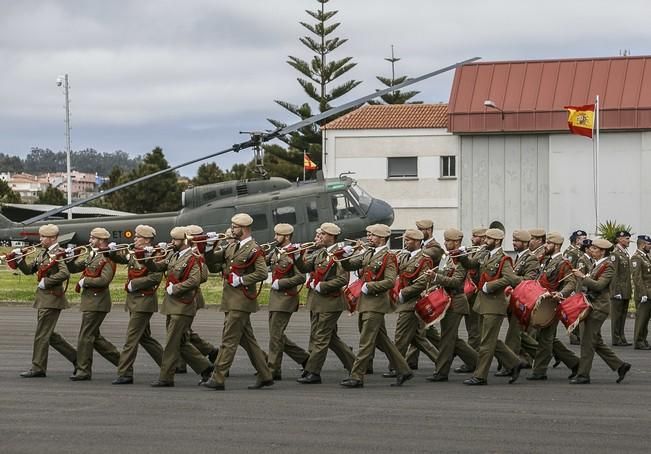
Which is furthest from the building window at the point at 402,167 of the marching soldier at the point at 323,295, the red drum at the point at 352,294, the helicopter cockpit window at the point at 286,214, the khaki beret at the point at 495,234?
the marching soldier at the point at 323,295

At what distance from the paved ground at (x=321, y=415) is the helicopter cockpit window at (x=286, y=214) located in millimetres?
14086

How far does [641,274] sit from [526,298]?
5.30 m

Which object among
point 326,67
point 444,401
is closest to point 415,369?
point 444,401

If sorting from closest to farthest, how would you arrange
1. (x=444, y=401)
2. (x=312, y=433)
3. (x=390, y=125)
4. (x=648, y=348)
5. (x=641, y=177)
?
1. (x=312, y=433)
2. (x=444, y=401)
3. (x=648, y=348)
4. (x=641, y=177)
5. (x=390, y=125)

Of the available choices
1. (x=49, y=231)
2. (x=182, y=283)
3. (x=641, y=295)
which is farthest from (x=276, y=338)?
(x=641, y=295)

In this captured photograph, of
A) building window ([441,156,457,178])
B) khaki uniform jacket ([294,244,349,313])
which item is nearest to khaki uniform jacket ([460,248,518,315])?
khaki uniform jacket ([294,244,349,313])

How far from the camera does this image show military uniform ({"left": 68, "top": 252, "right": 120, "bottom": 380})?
1341cm

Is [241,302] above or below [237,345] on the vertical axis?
above

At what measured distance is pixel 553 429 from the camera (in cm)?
1032

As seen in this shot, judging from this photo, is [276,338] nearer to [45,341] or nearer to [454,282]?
[454,282]

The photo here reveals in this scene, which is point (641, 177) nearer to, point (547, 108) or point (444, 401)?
point (547, 108)

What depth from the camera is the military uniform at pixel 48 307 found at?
1360 centimetres

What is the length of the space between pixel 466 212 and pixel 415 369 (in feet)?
101

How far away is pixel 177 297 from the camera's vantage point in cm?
1293
